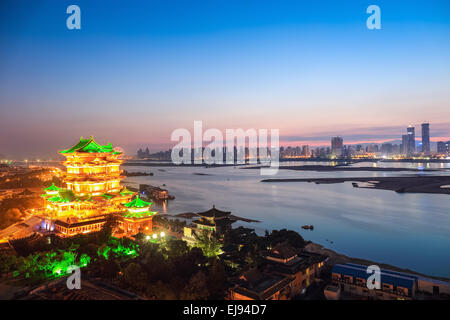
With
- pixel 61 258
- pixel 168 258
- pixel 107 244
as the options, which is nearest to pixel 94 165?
pixel 107 244

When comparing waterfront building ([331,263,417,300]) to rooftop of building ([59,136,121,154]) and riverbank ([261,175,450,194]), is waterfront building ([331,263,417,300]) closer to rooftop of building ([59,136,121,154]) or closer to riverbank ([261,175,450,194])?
rooftop of building ([59,136,121,154])

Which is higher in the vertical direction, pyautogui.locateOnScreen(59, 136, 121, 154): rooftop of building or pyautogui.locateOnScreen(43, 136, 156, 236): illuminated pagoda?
pyautogui.locateOnScreen(59, 136, 121, 154): rooftop of building

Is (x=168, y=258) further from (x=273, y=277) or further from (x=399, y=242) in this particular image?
(x=399, y=242)

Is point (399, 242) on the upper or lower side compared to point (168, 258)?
lower

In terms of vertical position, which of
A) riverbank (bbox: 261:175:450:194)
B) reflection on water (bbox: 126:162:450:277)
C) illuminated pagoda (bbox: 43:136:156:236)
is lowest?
reflection on water (bbox: 126:162:450:277)

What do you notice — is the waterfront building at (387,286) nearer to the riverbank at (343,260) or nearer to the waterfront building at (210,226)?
the riverbank at (343,260)

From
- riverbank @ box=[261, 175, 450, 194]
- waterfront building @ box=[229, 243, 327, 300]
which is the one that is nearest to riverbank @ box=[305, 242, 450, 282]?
waterfront building @ box=[229, 243, 327, 300]
